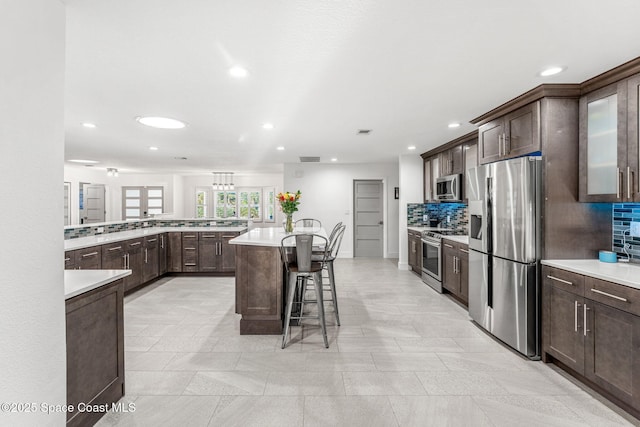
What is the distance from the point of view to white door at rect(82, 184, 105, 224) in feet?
30.3

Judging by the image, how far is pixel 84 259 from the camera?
385 cm

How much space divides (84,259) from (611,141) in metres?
5.36

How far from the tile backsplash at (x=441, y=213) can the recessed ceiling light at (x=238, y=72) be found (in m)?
4.22

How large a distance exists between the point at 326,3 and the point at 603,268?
2610 mm

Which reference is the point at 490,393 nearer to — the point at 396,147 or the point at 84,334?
the point at 84,334

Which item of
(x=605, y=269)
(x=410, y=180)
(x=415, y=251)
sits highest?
(x=410, y=180)

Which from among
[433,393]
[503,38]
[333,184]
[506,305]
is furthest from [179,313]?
[333,184]

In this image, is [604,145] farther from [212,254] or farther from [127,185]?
[127,185]

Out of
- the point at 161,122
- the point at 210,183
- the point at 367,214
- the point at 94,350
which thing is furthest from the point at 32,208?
the point at 210,183

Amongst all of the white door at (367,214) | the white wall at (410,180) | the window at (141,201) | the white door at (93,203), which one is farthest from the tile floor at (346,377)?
the window at (141,201)

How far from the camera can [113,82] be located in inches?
103

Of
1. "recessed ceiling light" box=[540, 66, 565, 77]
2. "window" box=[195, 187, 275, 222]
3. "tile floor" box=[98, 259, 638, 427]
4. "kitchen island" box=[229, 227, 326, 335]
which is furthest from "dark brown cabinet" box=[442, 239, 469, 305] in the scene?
"window" box=[195, 187, 275, 222]

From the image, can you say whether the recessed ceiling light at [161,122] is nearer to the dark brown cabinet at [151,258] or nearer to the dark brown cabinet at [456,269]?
the dark brown cabinet at [151,258]

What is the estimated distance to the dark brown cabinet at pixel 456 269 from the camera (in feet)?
13.4
